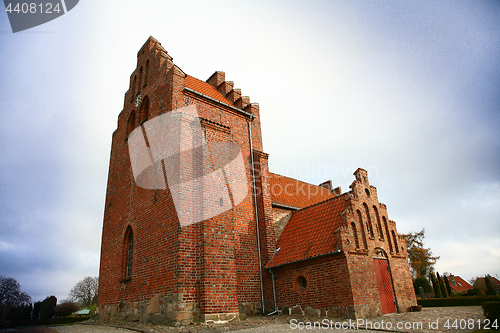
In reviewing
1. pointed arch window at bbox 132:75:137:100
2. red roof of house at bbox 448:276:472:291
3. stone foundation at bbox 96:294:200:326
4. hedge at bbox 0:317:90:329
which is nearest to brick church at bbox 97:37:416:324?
stone foundation at bbox 96:294:200:326

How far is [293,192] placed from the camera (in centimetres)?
1944

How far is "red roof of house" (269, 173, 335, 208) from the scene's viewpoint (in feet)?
56.0

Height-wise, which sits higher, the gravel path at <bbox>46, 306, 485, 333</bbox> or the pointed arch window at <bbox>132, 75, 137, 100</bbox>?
the pointed arch window at <bbox>132, 75, 137, 100</bbox>

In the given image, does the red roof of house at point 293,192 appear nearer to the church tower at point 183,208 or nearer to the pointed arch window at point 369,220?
the church tower at point 183,208

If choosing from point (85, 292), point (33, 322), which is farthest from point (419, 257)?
point (85, 292)

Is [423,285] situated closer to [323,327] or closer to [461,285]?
[323,327]

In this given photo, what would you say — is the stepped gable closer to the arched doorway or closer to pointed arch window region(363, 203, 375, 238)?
pointed arch window region(363, 203, 375, 238)

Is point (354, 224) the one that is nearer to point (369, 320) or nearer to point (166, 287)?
point (369, 320)

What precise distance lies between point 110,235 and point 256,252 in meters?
7.45

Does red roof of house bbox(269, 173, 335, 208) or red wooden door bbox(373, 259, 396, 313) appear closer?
red wooden door bbox(373, 259, 396, 313)

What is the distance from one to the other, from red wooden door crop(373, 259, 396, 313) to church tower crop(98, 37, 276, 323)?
4397 millimetres

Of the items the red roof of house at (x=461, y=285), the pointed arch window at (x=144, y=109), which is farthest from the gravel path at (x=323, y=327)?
the red roof of house at (x=461, y=285)

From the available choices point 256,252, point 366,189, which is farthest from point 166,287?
point 366,189

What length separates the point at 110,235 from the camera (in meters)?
14.9
